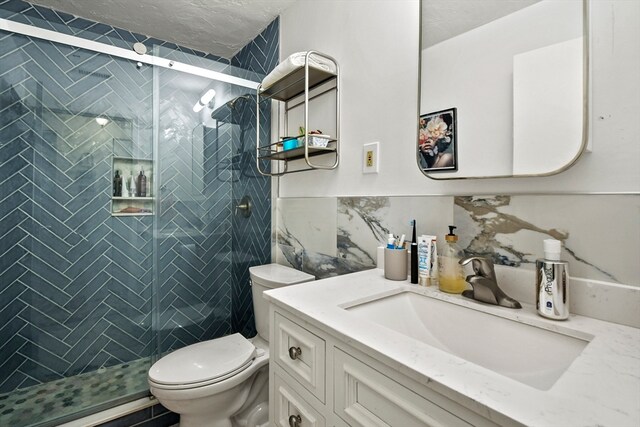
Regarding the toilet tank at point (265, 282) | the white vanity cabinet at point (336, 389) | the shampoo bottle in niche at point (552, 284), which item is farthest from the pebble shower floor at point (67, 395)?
the shampoo bottle in niche at point (552, 284)

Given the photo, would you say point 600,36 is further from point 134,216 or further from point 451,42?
point 134,216

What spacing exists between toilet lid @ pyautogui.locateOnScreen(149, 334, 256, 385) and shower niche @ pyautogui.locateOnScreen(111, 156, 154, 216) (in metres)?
1.10

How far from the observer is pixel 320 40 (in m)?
1.62

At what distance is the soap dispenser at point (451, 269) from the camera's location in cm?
90

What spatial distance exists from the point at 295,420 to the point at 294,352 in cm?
17

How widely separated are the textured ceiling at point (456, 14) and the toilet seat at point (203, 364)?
4.99ft

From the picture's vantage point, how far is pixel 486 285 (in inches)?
31.8

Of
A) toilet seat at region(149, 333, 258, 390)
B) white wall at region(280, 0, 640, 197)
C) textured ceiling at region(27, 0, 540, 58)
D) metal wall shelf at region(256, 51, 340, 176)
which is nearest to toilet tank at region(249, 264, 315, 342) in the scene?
toilet seat at region(149, 333, 258, 390)

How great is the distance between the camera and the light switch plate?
1269 millimetres

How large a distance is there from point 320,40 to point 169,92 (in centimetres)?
92

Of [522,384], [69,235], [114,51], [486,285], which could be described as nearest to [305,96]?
[486,285]

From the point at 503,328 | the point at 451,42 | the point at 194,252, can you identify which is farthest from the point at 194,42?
the point at 503,328

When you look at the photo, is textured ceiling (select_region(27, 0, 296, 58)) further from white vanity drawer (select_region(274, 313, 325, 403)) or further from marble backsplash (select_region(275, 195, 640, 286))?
white vanity drawer (select_region(274, 313, 325, 403))

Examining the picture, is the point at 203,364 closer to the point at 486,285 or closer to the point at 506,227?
the point at 486,285
